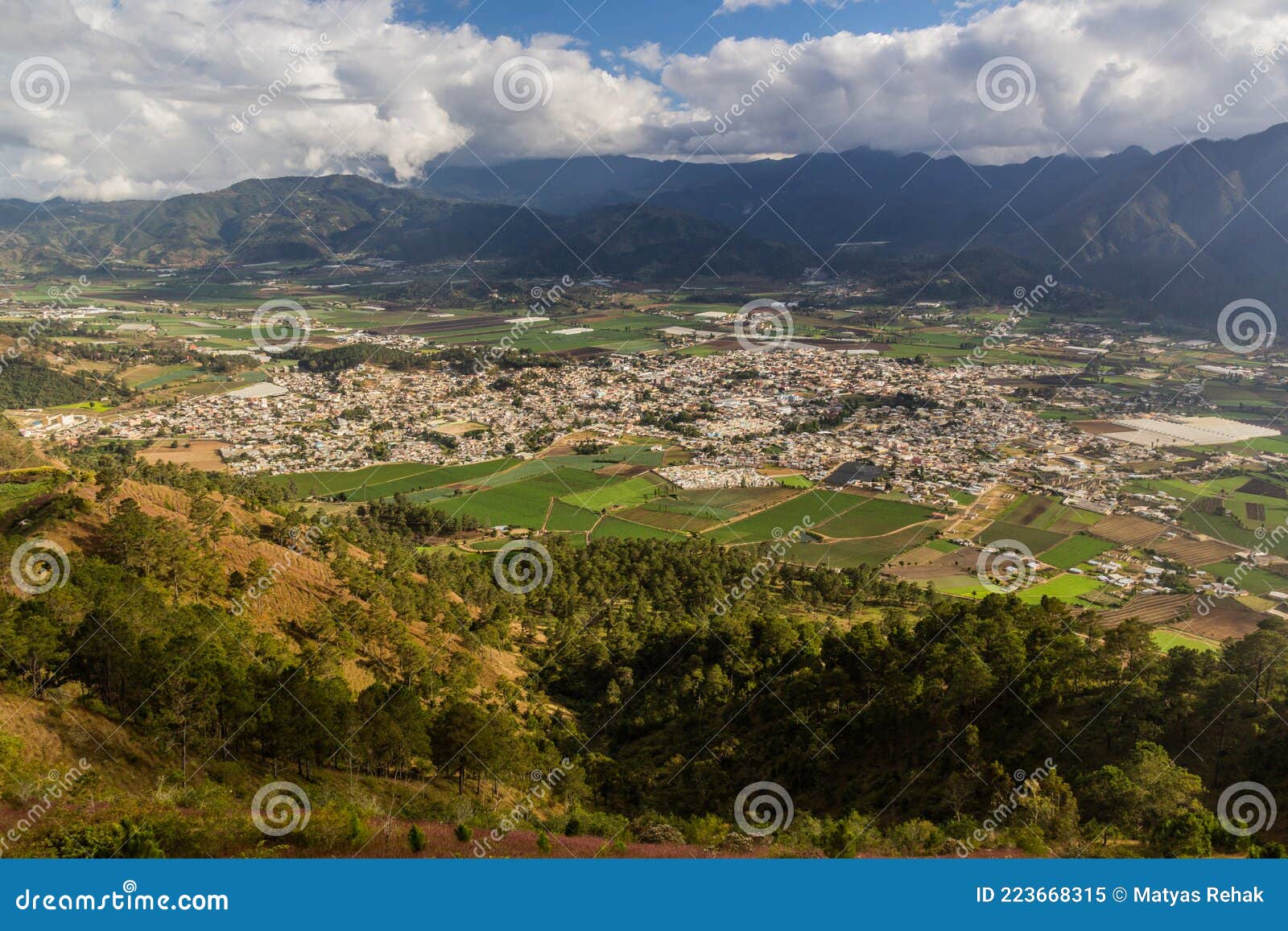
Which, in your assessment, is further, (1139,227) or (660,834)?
(1139,227)

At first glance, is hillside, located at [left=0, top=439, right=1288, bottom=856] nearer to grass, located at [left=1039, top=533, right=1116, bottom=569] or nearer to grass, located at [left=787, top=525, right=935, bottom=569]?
grass, located at [left=787, top=525, right=935, bottom=569]

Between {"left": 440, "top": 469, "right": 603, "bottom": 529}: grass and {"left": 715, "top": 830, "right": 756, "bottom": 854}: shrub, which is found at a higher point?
{"left": 440, "top": 469, "right": 603, "bottom": 529}: grass

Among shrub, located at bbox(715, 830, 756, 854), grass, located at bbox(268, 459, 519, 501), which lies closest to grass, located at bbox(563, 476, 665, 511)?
grass, located at bbox(268, 459, 519, 501)

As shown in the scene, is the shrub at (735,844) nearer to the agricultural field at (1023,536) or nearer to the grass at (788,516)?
the grass at (788,516)

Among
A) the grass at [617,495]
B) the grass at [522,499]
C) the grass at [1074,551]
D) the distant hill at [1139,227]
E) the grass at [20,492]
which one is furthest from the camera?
the distant hill at [1139,227]

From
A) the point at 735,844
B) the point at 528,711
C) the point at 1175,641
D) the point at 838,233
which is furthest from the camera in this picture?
the point at 838,233

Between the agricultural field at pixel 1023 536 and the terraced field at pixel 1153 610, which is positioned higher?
the agricultural field at pixel 1023 536

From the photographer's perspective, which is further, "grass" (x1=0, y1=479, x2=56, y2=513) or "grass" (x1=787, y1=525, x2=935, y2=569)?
"grass" (x1=787, y1=525, x2=935, y2=569)

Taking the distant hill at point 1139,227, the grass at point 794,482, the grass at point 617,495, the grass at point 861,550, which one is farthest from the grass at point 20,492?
the distant hill at point 1139,227

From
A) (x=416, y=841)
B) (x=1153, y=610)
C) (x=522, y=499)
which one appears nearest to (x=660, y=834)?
(x=416, y=841)

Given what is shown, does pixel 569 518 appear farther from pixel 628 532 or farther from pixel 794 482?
pixel 794 482
